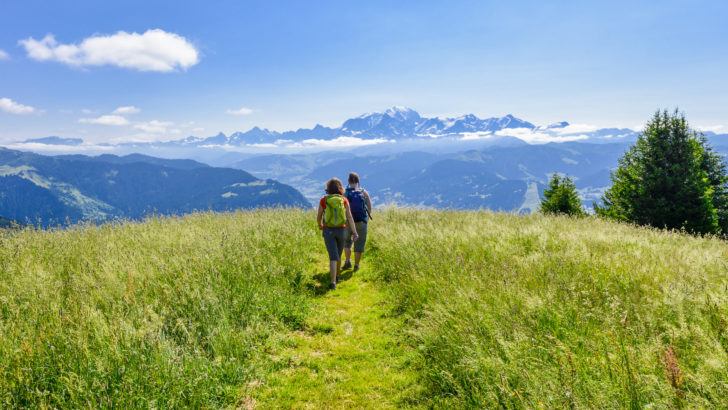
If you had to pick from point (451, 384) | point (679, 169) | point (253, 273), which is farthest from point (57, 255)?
point (679, 169)

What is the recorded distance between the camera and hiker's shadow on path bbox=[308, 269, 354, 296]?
7563 millimetres

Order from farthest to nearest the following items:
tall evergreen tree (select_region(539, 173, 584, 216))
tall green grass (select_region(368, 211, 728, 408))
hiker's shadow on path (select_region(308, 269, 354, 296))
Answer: tall evergreen tree (select_region(539, 173, 584, 216)), hiker's shadow on path (select_region(308, 269, 354, 296)), tall green grass (select_region(368, 211, 728, 408))

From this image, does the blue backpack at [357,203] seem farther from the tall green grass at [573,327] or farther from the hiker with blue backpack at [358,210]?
the tall green grass at [573,327]

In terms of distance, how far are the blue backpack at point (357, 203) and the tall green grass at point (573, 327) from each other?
2.91 m

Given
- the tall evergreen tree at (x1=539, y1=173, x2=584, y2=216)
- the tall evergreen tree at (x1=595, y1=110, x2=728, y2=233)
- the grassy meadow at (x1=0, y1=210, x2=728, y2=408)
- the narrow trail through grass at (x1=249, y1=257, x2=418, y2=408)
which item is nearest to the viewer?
the grassy meadow at (x1=0, y1=210, x2=728, y2=408)

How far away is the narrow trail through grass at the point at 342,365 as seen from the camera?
3.81 metres

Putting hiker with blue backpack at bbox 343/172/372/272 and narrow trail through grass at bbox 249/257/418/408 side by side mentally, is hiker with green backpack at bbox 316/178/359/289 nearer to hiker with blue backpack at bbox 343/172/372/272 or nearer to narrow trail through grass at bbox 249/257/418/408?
hiker with blue backpack at bbox 343/172/372/272

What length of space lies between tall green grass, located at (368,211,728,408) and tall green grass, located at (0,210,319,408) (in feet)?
8.36

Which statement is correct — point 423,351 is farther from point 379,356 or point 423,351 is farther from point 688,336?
point 688,336

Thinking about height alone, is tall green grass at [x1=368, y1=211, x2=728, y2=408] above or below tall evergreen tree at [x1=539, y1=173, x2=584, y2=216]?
above

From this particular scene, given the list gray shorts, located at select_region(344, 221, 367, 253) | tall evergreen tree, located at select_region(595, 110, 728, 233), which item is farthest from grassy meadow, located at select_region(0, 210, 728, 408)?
tall evergreen tree, located at select_region(595, 110, 728, 233)

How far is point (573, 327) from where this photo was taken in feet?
12.3

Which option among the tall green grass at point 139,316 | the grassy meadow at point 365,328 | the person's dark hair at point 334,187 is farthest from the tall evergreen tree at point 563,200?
the tall green grass at point 139,316

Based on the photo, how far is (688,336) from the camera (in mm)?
3227
